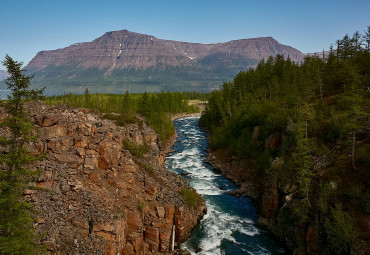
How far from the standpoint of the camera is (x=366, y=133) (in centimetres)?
3228

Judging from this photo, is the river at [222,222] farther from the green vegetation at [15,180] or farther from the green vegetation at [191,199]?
the green vegetation at [15,180]

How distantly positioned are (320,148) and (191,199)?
62.8 ft

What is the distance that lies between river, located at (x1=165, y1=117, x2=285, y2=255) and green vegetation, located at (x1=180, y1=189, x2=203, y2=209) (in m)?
2.43

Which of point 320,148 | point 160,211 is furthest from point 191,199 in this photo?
point 320,148

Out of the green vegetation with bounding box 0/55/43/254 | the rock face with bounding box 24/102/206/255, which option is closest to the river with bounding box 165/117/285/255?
the rock face with bounding box 24/102/206/255

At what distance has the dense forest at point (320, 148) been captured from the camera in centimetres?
2380

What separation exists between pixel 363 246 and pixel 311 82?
46003 mm

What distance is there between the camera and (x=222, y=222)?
33250mm

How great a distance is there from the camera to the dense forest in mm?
23797

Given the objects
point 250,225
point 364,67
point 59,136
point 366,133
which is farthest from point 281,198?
point 364,67

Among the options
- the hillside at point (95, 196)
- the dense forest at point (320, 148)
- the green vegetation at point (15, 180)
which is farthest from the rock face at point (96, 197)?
the dense forest at point (320, 148)

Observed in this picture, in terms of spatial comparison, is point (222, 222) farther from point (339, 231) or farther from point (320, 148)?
point (320, 148)

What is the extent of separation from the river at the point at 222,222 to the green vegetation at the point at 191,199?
2.43m

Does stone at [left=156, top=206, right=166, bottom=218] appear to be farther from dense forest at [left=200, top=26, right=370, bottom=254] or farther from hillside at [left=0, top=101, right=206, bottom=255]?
dense forest at [left=200, top=26, right=370, bottom=254]
